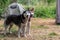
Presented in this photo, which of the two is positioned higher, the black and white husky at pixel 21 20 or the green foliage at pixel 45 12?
the black and white husky at pixel 21 20

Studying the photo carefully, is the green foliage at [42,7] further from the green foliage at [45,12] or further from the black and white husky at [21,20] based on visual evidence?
the black and white husky at [21,20]

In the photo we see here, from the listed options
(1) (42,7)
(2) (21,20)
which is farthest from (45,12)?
(2) (21,20)

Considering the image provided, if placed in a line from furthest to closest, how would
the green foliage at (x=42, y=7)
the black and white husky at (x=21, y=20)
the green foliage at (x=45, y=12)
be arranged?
the green foliage at (x=45, y=12) → the green foliage at (x=42, y=7) → the black and white husky at (x=21, y=20)

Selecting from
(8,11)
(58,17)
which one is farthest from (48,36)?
(58,17)

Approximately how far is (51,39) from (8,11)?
2.11 m

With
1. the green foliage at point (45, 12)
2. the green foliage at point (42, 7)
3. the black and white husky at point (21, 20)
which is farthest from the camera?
the green foliage at point (45, 12)

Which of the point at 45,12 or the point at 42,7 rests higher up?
the point at 42,7

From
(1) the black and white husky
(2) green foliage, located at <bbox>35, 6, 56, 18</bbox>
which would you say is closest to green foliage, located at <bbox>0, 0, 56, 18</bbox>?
(2) green foliage, located at <bbox>35, 6, 56, 18</bbox>

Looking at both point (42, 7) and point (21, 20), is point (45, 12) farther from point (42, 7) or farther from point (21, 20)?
point (21, 20)

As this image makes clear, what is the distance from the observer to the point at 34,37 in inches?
339

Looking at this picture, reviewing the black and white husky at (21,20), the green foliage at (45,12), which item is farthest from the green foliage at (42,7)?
the black and white husky at (21,20)

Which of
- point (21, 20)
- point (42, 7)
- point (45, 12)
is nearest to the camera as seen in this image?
point (21, 20)

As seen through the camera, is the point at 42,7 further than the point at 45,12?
Yes

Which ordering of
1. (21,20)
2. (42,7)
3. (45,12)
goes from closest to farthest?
(21,20) → (45,12) → (42,7)
